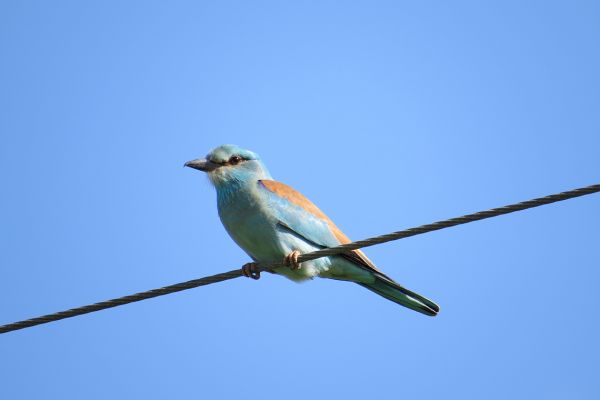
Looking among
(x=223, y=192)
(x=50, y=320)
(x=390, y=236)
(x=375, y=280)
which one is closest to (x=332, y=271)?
(x=375, y=280)

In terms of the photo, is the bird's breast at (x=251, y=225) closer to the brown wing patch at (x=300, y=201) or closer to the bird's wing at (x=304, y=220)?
the bird's wing at (x=304, y=220)

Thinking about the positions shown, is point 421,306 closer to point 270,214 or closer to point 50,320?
point 270,214

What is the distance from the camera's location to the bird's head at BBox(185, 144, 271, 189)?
284 inches

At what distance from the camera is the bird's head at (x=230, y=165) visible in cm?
722

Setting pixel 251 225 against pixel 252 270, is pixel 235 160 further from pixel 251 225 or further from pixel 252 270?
pixel 252 270

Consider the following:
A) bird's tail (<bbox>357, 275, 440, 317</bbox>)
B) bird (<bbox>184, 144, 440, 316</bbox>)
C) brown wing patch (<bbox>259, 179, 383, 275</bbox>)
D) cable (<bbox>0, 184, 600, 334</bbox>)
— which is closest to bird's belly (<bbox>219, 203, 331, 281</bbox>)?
bird (<bbox>184, 144, 440, 316</bbox>)

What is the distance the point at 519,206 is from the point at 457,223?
35 cm

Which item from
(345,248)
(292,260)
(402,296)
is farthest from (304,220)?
(345,248)

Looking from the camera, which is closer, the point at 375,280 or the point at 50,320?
the point at 50,320

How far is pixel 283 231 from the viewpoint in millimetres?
6773

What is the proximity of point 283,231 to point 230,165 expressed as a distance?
908 millimetres

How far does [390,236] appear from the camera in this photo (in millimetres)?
4848

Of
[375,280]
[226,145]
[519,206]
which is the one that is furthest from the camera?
[226,145]

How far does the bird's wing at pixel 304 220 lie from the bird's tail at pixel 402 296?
0.45ft
